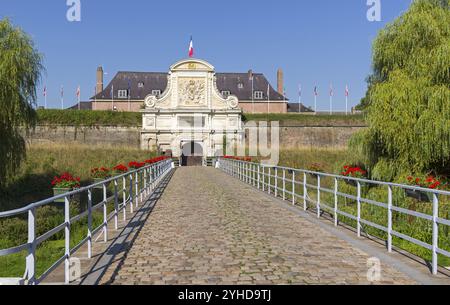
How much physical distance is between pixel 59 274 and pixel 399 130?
13812 mm

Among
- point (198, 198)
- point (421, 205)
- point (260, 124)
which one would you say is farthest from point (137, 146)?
point (421, 205)

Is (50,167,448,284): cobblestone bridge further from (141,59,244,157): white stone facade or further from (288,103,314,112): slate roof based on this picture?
(288,103,314,112): slate roof

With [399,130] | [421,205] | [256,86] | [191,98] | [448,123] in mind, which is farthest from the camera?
[256,86]

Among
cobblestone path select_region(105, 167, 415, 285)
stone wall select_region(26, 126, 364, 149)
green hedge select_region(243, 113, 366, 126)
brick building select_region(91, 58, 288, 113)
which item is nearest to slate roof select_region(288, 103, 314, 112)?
brick building select_region(91, 58, 288, 113)

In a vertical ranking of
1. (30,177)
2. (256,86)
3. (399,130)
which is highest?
(256,86)

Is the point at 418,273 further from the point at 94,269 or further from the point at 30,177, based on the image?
the point at 30,177

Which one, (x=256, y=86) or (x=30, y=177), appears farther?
(x=256, y=86)

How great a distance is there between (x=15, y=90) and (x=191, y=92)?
3840cm

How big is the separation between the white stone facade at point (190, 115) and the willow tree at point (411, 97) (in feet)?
129

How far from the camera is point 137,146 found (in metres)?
58.8

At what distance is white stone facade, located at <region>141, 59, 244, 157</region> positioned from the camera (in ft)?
188

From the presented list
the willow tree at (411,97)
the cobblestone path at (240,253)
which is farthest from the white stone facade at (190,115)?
the cobblestone path at (240,253)

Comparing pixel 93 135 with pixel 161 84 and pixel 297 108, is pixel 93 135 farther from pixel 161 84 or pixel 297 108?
pixel 297 108

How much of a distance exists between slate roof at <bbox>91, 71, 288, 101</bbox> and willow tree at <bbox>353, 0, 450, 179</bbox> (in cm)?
5203
